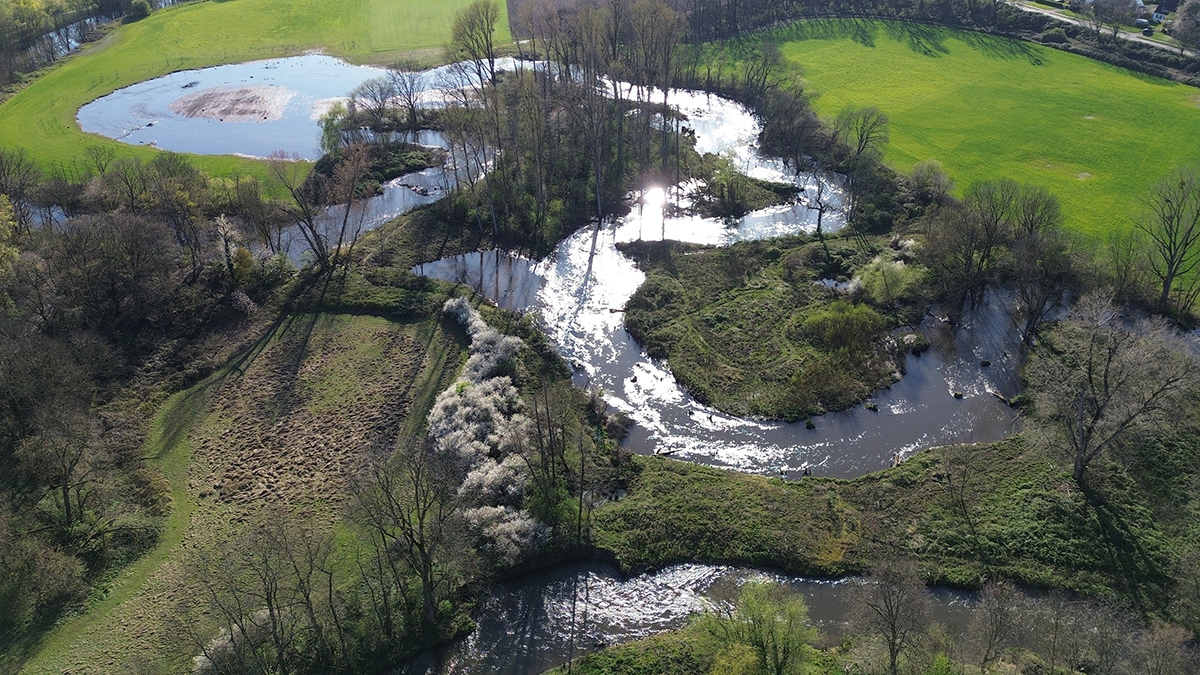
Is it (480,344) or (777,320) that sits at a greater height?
(480,344)

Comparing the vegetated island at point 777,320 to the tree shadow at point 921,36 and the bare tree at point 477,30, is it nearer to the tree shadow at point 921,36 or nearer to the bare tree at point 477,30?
the bare tree at point 477,30

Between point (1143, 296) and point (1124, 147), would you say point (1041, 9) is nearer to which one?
point (1124, 147)

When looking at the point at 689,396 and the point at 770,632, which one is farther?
the point at 689,396

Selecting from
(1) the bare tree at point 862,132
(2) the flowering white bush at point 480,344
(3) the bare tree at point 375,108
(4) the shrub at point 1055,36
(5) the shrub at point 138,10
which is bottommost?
(2) the flowering white bush at point 480,344

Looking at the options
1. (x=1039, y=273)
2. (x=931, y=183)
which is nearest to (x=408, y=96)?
(x=931, y=183)

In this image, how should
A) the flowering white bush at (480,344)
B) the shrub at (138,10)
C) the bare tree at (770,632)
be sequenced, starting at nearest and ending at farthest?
the bare tree at (770,632)
the flowering white bush at (480,344)
the shrub at (138,10)

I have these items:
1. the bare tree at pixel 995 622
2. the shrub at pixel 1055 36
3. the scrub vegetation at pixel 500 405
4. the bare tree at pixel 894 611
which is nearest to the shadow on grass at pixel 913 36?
the shrub at pixel 1055 36

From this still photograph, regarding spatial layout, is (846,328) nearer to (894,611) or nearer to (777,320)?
(777,320)
